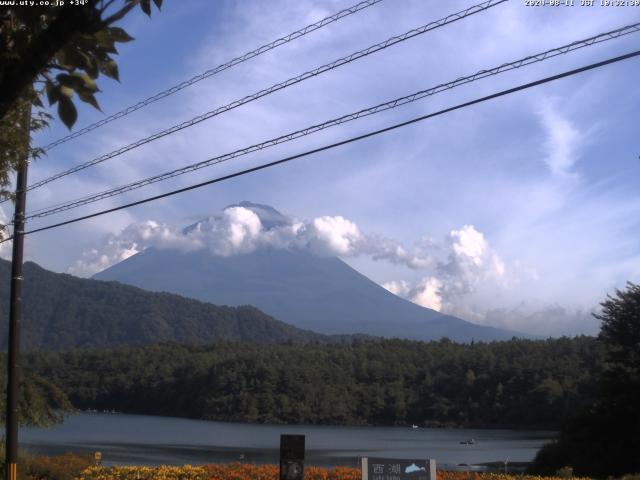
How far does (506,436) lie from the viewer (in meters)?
76.8

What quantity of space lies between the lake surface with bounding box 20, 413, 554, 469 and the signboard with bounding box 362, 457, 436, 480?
78.1 ft

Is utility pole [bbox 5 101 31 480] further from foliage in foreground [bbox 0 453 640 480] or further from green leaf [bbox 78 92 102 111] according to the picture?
green leaf [bbox 78 92 102 111]

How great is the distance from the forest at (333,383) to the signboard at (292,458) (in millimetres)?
74647

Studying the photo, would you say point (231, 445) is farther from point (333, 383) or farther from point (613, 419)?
point (333, 383)

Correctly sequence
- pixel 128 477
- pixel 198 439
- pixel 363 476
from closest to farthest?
pixel 363 476 < pixel 128 477 < pixel 198 439

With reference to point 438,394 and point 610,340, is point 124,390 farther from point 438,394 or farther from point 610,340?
point 610,340

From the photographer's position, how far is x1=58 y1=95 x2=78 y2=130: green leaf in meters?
3.62

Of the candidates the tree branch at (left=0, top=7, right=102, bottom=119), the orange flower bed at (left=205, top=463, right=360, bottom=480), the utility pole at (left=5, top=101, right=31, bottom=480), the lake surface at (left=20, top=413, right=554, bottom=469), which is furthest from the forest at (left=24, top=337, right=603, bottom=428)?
the tree branch at (left=0, top=7, right=102, bottom=119)

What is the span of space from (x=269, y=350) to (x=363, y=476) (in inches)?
4106

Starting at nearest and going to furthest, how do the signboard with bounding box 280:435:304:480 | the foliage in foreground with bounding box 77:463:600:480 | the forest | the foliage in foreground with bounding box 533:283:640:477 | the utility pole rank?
1. the signboard with bounding box 280:435:304:480
2. the utility pole
3. the foliage in foreground with bounding box 77:463:600:480
4. the foliage in foreground with bounding box 533:283:640:477
5. the forest

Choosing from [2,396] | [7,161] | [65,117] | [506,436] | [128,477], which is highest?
[7,161]

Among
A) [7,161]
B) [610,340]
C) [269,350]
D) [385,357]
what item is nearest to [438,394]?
[385,357]

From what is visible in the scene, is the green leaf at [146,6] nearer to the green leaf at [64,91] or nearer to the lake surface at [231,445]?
the green leaf at [64,91]

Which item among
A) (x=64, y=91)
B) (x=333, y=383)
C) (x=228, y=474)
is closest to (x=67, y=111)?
(x=64, y=91)
